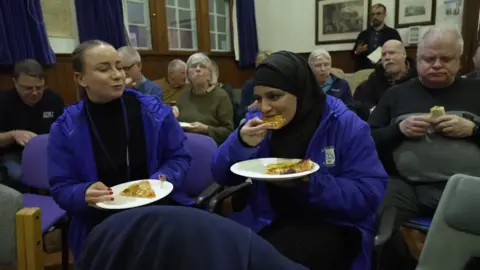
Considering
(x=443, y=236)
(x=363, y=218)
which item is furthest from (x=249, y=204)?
(x=443, y=236)

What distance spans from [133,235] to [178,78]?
12.9ft

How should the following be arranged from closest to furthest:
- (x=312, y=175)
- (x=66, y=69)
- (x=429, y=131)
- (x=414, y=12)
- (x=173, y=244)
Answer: (x=173, y=244)
(x=312, y=175)
(x=429, y=131)
(x=66, y=69)
(x=414, y=12)

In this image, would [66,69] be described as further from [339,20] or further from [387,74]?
[339,20]

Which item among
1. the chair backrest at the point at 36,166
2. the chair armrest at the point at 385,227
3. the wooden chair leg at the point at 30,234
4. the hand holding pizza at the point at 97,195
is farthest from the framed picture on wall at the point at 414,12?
the wooden chair leg at the point at 30,234

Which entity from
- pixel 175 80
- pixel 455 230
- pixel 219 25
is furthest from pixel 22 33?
pixel 455 230

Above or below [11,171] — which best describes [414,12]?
above

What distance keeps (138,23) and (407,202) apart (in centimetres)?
436

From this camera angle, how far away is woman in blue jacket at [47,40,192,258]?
67.1 inches

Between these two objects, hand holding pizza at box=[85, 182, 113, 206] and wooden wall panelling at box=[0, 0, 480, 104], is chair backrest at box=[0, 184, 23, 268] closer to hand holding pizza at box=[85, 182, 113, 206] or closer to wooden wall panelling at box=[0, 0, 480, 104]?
hand holding pizza at box=[85, 182, 113, 206]

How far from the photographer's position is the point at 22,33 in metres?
3.83

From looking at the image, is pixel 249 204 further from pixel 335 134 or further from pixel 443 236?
pixel 443 236

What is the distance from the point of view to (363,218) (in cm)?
150

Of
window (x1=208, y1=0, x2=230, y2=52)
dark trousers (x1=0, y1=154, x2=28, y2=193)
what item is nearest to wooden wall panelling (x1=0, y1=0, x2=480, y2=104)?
window (x1=208, y1=0, x2=230, y2=52)

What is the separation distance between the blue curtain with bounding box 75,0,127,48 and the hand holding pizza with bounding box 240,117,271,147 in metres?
3.45
